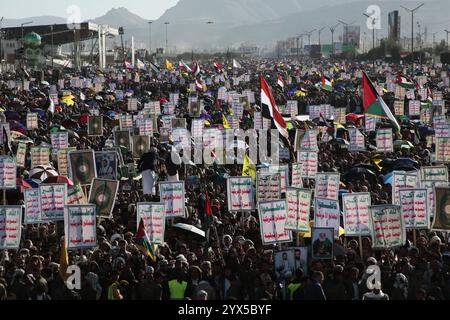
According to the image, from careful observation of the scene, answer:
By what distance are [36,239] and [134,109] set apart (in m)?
23.2

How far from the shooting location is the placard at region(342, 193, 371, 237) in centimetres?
1390

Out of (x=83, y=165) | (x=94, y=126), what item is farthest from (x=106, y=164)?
(x=94, y=126)

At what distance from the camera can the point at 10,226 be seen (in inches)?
536

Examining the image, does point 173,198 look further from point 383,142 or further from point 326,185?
point 383,142

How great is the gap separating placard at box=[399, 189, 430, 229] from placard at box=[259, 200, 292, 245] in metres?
1.62

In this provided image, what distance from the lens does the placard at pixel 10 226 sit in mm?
13578

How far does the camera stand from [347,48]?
15288cm

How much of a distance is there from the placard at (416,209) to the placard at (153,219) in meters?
3.08

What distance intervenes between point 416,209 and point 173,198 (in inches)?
143

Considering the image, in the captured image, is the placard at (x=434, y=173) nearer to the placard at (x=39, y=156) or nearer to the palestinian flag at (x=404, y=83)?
the placard at (x=39, y=156)

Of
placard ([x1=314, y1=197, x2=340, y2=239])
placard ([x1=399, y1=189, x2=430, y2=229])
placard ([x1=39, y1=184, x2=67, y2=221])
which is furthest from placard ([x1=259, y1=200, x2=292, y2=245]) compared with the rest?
placard ([x1=39, y1=184, x2=67, y2=221])

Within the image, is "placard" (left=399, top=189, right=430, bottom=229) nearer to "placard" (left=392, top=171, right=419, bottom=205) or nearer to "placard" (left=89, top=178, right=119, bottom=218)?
"placard" (left=392, top=171, right=419, bottom=205)
